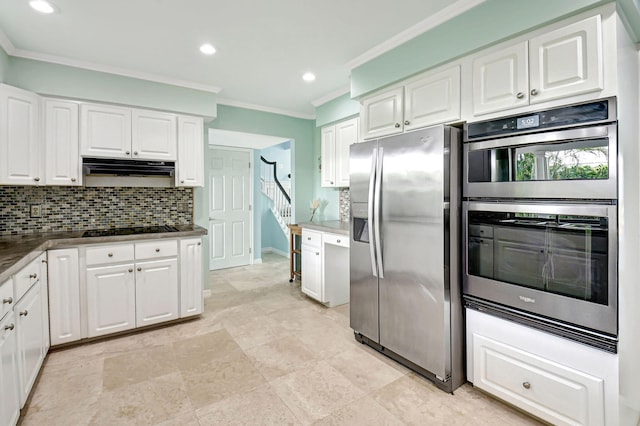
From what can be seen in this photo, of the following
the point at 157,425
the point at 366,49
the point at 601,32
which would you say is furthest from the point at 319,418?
the point at 366,49

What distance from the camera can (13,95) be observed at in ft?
8.46

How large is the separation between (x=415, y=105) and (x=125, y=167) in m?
2.76

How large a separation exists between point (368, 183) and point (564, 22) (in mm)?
1467

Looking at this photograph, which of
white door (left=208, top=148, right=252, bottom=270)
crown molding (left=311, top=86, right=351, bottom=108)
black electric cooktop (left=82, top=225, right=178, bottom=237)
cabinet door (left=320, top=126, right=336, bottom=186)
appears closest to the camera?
black electric cooktop (left=82, top=225, right=178, bottom=237)

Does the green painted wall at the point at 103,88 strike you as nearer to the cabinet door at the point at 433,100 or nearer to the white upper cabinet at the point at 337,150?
the white upper cabinet at the point at 337,150

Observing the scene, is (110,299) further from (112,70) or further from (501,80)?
(501,80)

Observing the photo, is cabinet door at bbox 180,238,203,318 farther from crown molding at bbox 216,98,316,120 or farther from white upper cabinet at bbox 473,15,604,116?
white upper cabinet at bbox 473,15,604,116

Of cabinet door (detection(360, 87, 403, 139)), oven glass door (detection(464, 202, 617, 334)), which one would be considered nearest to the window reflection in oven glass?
oven glass door (detection(464, 202, 617, 334))

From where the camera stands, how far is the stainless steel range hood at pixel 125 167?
3033mm

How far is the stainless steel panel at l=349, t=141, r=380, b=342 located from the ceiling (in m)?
0.88

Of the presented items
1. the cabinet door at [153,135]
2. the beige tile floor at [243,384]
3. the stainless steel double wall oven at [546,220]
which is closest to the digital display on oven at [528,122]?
the stainless steel double wall oven at [546,220]

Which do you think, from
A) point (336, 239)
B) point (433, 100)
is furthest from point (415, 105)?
point (336, 239)

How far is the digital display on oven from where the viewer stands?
172 centimetres

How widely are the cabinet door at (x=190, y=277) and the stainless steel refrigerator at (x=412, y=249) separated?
1.67 meters
